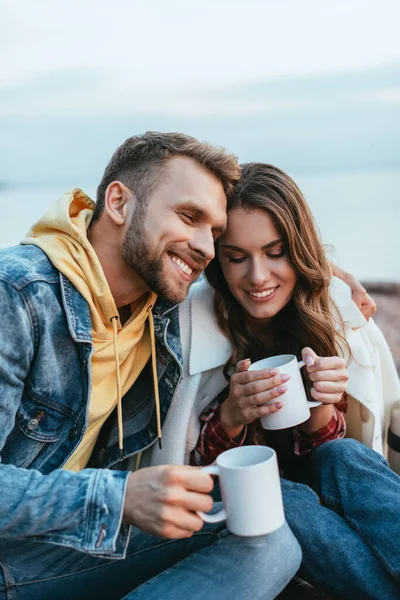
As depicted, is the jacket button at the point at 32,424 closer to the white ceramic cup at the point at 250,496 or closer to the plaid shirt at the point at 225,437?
the white ceramic cup at the point at 250,496

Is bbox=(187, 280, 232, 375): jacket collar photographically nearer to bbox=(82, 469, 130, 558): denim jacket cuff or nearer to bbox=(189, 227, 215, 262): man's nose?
bbox=(189, 227, 215, 262): man's nose

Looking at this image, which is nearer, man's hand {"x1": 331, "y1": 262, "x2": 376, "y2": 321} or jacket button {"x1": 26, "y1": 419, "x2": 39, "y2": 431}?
jacket button {"x1": 26, "y1": 419, "x2": 39, "y2": 431}

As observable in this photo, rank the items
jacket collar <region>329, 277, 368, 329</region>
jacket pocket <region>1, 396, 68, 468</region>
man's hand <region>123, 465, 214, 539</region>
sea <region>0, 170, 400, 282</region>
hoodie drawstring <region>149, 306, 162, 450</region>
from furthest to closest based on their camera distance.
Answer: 1. sea <region>0, 170, 400, 282</region>
2. jacket collar <region>329, 277, 368, 329</region>
3. hoodie drawstring <region>149, 306, 162, 450</region>
4. jacket pocket <region>1, 396, 68, 468</region>
5. man's hand <region>123, 465, 214, 539</region>

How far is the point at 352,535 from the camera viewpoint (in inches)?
85.4

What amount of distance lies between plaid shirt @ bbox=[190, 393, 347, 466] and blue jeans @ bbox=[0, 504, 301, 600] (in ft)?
1.93

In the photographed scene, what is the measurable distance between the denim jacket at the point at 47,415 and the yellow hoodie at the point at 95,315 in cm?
7

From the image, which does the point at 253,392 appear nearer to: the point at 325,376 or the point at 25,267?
the point at 325,376

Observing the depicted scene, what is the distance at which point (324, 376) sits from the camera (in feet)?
7.40

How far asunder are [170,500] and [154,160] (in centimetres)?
122

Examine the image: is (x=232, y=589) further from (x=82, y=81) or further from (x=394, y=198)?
(x=82, y=81)

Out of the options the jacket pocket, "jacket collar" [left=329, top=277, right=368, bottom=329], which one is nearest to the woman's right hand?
the jacket pocket

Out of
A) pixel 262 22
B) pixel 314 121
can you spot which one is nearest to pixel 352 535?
pixel 262 22

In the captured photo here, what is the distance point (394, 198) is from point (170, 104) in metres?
7.91

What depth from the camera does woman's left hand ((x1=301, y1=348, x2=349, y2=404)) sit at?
2.25 metres
